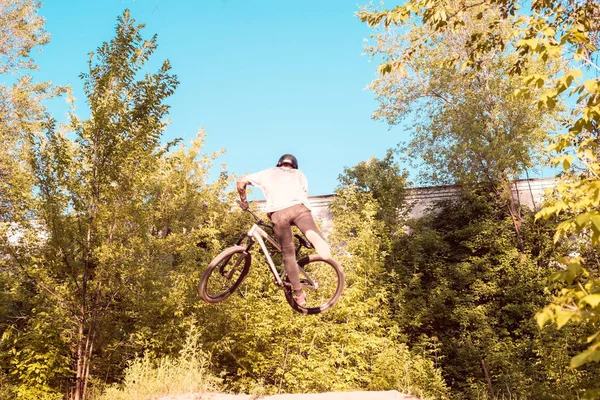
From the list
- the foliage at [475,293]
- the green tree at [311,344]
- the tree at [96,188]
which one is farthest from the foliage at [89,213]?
the foliage at [475,293]

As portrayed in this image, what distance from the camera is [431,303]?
65.8 feet

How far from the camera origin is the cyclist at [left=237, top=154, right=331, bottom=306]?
17.2 ft

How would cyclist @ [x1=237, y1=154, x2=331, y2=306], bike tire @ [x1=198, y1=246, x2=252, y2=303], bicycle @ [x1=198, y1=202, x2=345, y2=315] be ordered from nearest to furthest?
cyclist @ [x1=237, y1=154, x2=331, y2=306]
bicycle @ [x1=198, y1=202, x2=345, y2=315]
bike tire @ [x1=198, y1=246, x2=252, y2=303]

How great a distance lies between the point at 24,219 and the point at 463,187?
18331 mm

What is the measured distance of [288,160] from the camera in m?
5.54

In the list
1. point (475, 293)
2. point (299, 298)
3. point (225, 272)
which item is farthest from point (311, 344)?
point (299, 298)

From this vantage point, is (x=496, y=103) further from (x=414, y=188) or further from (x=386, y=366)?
(x=386, y=366)

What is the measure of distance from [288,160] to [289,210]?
0.66 meters

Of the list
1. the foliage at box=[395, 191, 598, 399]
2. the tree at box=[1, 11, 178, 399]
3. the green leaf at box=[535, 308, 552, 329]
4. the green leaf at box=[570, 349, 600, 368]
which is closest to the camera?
the green leaf at box=[570, 349, 600, 368]

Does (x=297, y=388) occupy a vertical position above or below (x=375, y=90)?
below

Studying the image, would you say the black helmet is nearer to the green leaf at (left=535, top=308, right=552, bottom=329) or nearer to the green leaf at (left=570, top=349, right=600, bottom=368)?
the green leaf at (left=535, top=308, right=552, bottom=329)

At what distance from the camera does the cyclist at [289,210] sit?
17.2 feet

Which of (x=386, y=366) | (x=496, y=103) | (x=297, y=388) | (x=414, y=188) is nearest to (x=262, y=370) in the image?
(x=297, y=388)

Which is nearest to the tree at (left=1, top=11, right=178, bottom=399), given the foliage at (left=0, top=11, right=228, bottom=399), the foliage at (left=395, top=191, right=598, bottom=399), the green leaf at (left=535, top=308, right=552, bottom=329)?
the foliage at (left=0, top=11, right=228, bottom=399)
